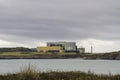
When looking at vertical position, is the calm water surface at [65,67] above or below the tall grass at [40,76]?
below

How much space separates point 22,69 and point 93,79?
3.63m

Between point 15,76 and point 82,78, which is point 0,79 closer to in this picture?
point 15,76

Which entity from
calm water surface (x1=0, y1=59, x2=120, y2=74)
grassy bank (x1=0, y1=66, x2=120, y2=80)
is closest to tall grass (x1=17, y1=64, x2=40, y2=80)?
grassy bank (x1=0, y1=66, x2=120, y2=80)

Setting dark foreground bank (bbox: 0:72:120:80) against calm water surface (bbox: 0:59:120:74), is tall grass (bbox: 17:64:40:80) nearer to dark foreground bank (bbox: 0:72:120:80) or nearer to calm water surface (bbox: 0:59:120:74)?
dark foreground bank (bbox: 0:72:120:80)

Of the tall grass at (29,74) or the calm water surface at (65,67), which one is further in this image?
the calm water surface at (65,67)

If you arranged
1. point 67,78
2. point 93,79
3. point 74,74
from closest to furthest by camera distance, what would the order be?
1. point 93,79
2. point 67,78
3. point 74,74

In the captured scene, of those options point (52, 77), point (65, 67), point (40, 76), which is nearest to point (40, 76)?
point (40, 76)

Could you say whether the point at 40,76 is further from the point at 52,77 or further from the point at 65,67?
the point at 65,67

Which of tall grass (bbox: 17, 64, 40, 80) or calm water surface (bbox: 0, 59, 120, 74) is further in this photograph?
calm water surface (bbox: 0, 59, 120, 74)

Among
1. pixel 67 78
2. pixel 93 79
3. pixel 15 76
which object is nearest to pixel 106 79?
pixel 93 79

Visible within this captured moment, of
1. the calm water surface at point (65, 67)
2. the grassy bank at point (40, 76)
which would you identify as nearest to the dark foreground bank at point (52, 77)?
the grassy bank at point (40, 76)

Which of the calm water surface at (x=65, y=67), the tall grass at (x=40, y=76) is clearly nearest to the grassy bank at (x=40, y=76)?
the tall grass at (x=40, y=76)

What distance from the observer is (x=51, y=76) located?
60.0 feet

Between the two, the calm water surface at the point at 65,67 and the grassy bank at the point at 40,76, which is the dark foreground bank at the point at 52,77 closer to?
the grassy bank at the point at 40,76
